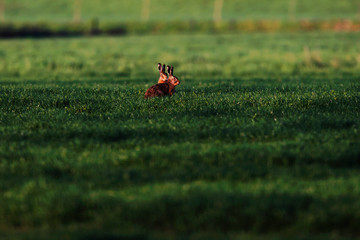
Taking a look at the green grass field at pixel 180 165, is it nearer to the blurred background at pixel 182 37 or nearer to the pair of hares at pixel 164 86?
the pair of hares at pixel 164 86

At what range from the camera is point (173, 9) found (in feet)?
348

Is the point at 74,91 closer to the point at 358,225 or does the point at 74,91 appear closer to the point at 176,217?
the point at 176,217

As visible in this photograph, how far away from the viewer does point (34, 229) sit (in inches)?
277

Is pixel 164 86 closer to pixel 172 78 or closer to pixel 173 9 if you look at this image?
pixel 172 78

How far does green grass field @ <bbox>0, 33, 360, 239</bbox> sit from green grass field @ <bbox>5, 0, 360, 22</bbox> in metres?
83.9

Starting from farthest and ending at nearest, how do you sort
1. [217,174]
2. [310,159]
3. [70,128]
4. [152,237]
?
[70,128]
[310,159]
[217,174]
[152,237]

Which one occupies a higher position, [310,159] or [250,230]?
[310,159]

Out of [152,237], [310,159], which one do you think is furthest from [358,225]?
[152,237]

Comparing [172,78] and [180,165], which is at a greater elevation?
[172,78]

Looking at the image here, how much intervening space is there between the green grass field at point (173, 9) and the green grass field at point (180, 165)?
83.9 meters

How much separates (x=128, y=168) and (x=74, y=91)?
8030mm

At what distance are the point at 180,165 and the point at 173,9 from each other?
100514 mm

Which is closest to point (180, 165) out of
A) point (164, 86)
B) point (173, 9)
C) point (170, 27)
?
point (164, 86)

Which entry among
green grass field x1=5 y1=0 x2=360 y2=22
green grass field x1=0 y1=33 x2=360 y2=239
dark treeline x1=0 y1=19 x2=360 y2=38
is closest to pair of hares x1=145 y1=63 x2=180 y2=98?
green grass field x1=0 y1=33 x2=360 y2=239
